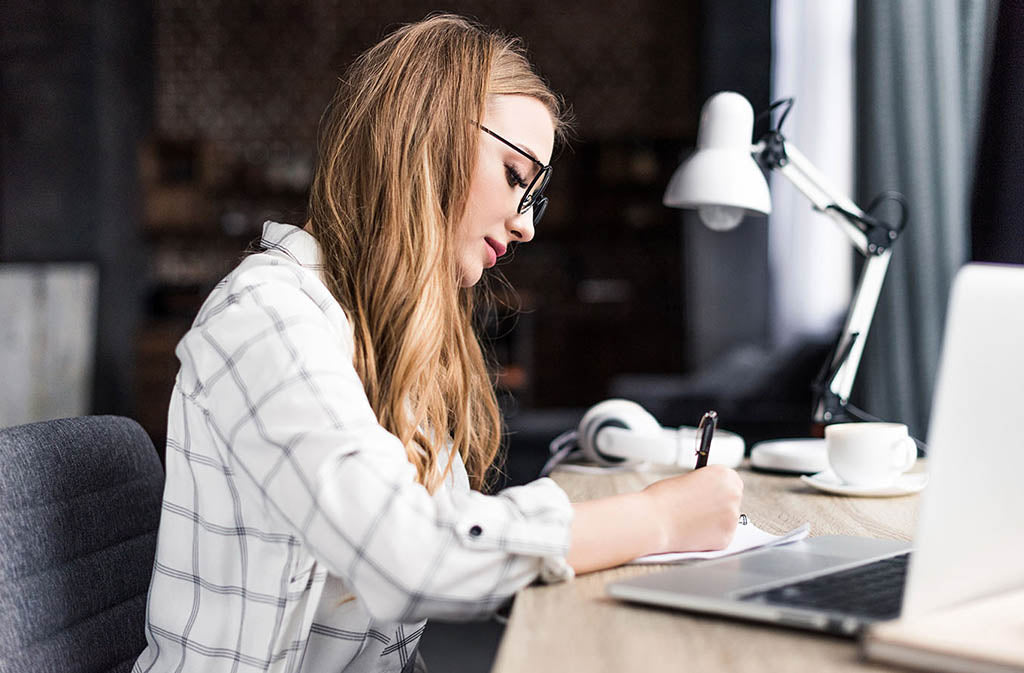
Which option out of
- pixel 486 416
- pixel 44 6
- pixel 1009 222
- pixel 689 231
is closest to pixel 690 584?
pixel 486 416

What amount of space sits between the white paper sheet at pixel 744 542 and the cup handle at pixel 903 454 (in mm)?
286

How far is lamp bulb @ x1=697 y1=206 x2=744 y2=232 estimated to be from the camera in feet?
5.10

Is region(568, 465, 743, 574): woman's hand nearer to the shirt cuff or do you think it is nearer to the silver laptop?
the shirt cuff

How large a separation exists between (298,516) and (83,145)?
5729 millimetres

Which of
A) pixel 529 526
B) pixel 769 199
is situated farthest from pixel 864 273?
pixel 529 526

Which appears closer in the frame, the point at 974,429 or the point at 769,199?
the point at 974,429

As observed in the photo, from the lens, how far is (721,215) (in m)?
1.58

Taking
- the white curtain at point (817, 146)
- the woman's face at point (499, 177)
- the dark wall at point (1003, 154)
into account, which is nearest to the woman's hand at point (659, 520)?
the woman's face at point (499, 177)

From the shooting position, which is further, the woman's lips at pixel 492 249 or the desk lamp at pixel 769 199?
the desk lamp at pixel 769 199

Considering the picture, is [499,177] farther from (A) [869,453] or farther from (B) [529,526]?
(A) [869,453]

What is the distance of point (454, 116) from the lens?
1.07m

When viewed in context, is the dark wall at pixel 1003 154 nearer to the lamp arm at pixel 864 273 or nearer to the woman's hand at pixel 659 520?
the lamp arm at pixel 864 273

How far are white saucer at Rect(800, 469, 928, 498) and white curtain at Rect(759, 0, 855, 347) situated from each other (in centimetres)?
271

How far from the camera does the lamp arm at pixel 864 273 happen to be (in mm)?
1546
